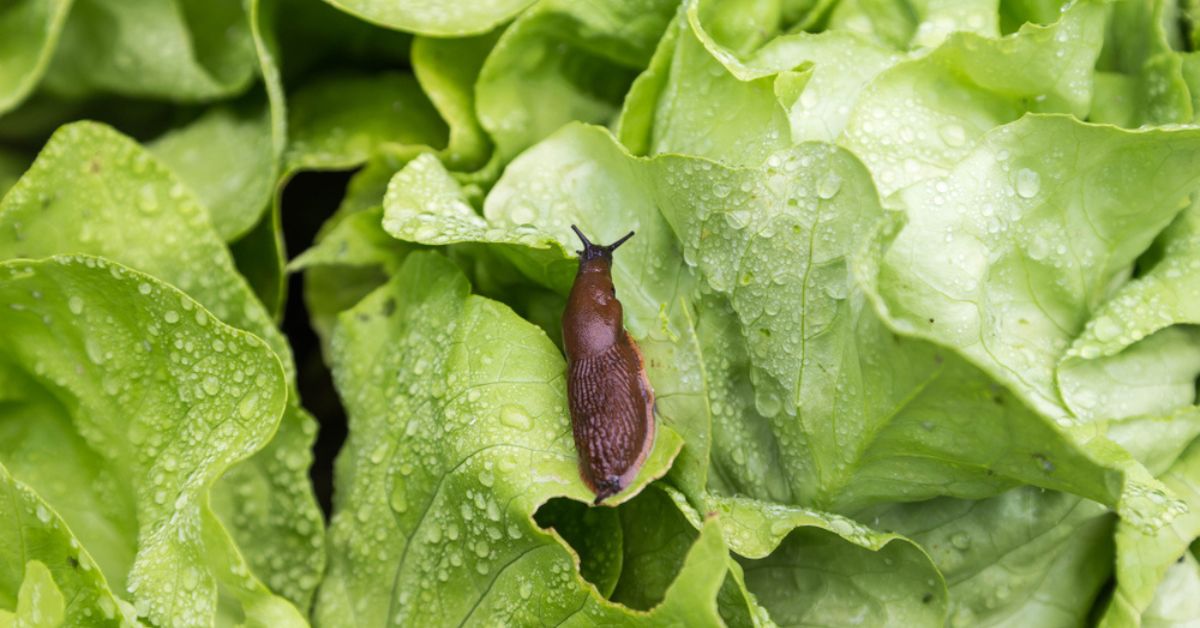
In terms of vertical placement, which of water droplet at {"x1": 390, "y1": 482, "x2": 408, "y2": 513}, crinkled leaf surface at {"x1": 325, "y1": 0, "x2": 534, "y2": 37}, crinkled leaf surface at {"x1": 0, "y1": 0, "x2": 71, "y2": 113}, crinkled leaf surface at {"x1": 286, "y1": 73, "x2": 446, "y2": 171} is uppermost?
crinkled leaf surface at {"x1": 325, "y1": 0, "x2": 534, "y2": 37}

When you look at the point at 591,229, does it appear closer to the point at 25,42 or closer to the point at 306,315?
the point at 306,315

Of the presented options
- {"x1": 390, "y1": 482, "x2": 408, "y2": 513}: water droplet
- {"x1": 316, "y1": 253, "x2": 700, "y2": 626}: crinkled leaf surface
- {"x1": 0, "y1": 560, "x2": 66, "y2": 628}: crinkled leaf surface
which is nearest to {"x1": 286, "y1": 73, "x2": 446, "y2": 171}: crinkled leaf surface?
{"x1": 316, "y1": 253, "x2": 700, "y2": 626}: crinkled leaf surface

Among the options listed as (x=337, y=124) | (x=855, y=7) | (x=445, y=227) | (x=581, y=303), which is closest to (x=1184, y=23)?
(x=855, y=7)

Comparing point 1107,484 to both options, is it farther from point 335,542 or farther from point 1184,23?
point 335,542

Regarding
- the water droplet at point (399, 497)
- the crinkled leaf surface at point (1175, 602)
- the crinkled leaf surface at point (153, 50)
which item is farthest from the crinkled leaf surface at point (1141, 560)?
the crinkled leaf surface at point (153, 50)

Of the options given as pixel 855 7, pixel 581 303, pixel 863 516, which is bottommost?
pixel 863 516

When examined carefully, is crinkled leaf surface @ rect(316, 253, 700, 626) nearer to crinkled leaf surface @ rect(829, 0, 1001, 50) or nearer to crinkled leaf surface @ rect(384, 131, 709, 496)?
crinkled leaf surface @ rect(384, 131, 709, 496)

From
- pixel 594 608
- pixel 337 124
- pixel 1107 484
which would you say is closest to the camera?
pixel 1107 484
